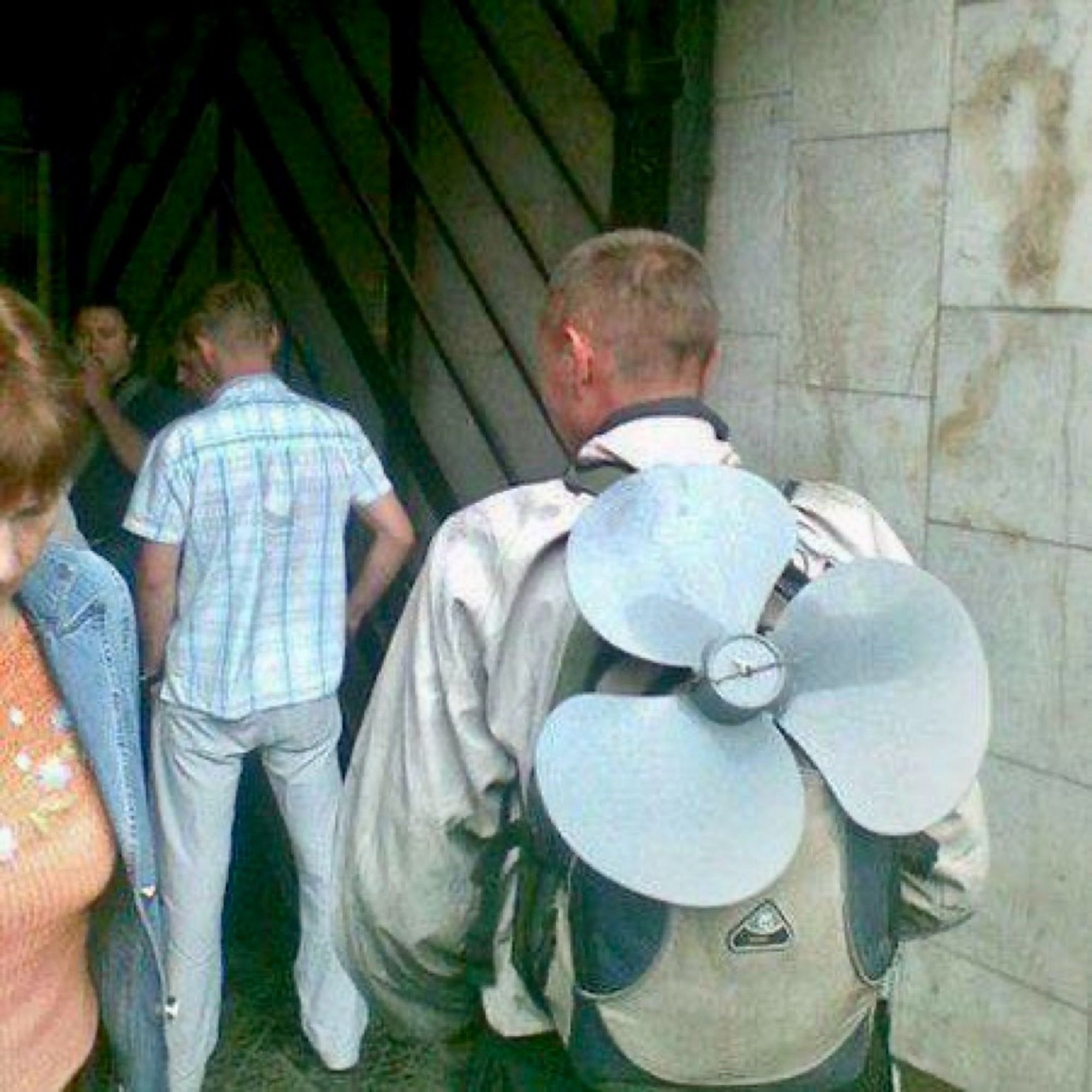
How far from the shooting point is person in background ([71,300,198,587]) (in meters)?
4.71

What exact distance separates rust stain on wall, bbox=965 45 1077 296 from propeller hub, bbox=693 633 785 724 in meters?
1.64

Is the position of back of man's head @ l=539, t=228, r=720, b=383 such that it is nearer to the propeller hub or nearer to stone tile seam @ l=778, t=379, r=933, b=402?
the propeller hub

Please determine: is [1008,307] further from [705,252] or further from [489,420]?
[489,420]

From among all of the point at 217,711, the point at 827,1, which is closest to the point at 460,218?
the point at 827,1

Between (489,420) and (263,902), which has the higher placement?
(489,420)

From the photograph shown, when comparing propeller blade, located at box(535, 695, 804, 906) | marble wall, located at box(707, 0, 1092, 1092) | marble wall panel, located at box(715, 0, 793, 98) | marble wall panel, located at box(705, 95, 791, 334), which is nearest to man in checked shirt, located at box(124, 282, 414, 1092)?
marble wall panel, located at box(705, 95, 791, 334)

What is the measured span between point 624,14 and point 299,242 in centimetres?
179

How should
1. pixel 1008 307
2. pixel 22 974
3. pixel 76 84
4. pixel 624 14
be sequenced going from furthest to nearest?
1. pixel 76 84
2. pixel 624 14
3. pixel 1008 307
4. pixel 22 974

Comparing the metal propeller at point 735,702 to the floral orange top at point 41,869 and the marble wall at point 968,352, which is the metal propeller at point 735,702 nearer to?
the floral orange top at point 41,869

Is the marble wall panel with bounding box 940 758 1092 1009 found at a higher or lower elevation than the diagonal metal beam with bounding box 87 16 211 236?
lower

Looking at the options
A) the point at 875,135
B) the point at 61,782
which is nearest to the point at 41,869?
the point at 61,782

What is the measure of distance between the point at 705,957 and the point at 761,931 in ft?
0.22

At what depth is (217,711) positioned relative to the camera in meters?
3.55

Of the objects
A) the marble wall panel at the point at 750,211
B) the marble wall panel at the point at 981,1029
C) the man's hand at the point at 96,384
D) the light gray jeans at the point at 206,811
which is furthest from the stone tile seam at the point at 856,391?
the man's hand at the point at 96,384
